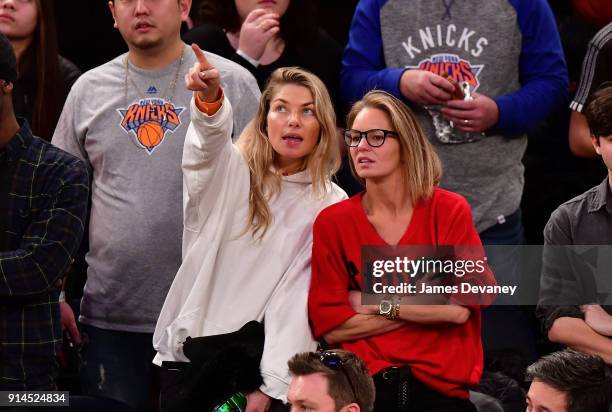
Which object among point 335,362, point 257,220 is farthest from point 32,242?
point 335,362

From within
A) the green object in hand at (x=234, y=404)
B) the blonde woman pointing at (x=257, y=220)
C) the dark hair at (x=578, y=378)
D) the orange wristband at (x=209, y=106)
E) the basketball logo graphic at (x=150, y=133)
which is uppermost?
the orange wristband at (x=209, y=106)

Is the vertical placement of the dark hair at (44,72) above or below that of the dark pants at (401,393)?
above

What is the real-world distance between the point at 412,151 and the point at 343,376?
936 millimetres

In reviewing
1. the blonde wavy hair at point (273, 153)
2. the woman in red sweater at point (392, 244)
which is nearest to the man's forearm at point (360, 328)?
the woman in red sweater at point (392, 244)

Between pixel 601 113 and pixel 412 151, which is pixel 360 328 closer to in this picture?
pixel 412 151

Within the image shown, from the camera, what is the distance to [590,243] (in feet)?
14.4

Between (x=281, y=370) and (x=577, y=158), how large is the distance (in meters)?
2.17

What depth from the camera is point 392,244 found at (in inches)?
170

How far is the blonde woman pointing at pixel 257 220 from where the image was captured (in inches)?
168

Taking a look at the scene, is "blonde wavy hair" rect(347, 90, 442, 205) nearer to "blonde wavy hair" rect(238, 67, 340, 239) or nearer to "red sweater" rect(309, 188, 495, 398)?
"red sweater" rect(309, 188, 495, 398)

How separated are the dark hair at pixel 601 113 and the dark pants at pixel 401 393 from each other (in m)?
1.09

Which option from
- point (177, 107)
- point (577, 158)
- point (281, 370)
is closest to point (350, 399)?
point (281, 370)

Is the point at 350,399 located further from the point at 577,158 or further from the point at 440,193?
the point at 577,158

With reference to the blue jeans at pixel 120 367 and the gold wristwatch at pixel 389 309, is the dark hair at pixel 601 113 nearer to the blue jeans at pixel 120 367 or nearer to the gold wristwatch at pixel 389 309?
the gold wristwatch at pixel 389 309
